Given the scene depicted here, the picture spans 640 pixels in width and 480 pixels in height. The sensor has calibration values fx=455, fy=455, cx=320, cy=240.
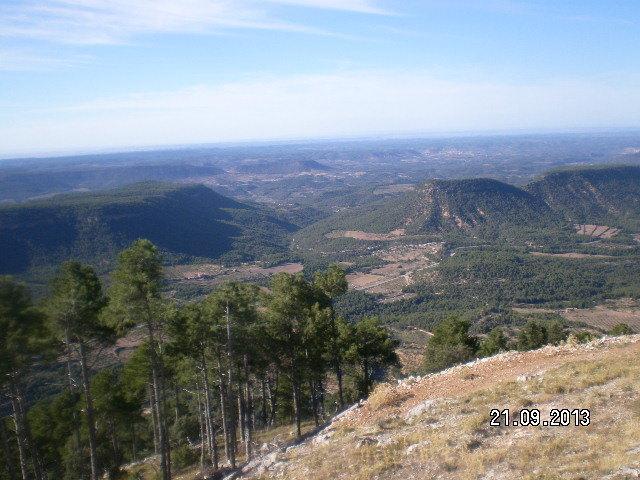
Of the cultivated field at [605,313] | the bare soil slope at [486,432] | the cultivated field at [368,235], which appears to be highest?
the bare soil slope at [486,432]

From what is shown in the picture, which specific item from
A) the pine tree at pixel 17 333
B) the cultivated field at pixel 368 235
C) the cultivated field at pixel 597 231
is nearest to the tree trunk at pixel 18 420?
the pine tree at pixel 17 333

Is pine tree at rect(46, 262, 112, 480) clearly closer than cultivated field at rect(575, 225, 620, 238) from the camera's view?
Yes

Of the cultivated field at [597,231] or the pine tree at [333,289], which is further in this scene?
the cultivated field at [597,231]

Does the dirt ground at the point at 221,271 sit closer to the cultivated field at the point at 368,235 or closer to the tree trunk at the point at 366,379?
the cultivated field at the point at 368,235

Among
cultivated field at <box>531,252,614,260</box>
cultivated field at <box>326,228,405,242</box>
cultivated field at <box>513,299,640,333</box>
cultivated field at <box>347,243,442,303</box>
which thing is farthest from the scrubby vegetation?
cultivated field at <box>326,228,405,242</box>

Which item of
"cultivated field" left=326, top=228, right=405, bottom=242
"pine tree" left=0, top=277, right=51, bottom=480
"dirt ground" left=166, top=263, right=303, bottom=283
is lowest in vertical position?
"dirt ground" left=166, top=263, right=303, bottom=283

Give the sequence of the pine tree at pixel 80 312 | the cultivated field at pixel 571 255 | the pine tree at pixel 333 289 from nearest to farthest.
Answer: the pine tree at pixel 80 312 < the pine tree at pixel 333 289 < the cultivated field at pixel 571 255

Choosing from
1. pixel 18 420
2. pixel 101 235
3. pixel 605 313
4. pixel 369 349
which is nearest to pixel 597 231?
pixel 605 313

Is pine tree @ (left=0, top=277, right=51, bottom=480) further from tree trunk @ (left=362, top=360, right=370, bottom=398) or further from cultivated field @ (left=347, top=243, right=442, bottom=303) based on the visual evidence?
cultivated field @ (left=347, top=243, right=442, bottom=303)

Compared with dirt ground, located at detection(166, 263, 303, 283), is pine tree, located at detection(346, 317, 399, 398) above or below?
above

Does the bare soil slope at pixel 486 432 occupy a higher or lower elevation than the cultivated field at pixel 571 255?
higher

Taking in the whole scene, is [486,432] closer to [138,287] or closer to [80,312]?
[138,287]

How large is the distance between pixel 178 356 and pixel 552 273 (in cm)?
12829

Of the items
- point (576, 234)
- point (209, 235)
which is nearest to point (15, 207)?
point (209, 235)
